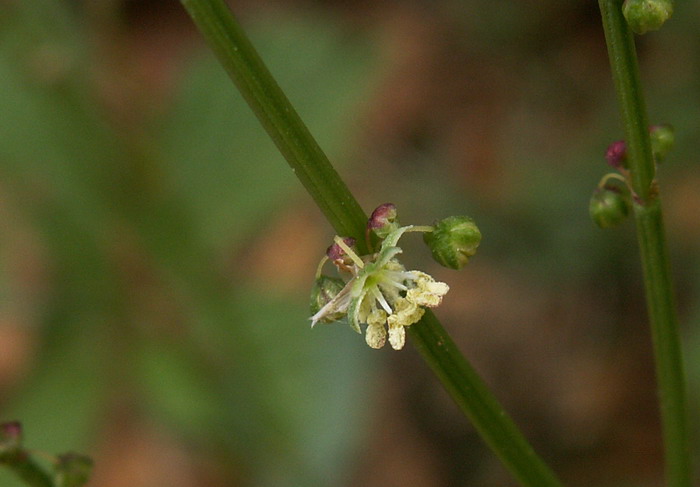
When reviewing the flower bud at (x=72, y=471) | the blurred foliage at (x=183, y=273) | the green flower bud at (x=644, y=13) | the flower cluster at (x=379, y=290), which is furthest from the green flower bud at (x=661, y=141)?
the blurred foliage at (x=183, y=273)

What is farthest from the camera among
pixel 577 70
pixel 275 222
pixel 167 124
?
pixel 275 222

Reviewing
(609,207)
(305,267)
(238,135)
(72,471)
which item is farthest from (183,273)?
(609,207)

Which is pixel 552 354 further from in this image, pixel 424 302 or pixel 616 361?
pixel 424 302

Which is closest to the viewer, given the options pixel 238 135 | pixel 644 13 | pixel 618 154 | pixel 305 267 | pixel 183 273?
pixel 644 13

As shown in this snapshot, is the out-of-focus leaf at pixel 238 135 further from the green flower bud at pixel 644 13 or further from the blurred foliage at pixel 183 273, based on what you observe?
the green flower bud at pixel 644 13

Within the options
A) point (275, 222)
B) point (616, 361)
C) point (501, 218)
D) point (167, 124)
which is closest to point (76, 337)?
point (167, 124)

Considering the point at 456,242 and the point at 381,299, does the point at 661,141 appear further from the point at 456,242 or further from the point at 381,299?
the point at 381,299
